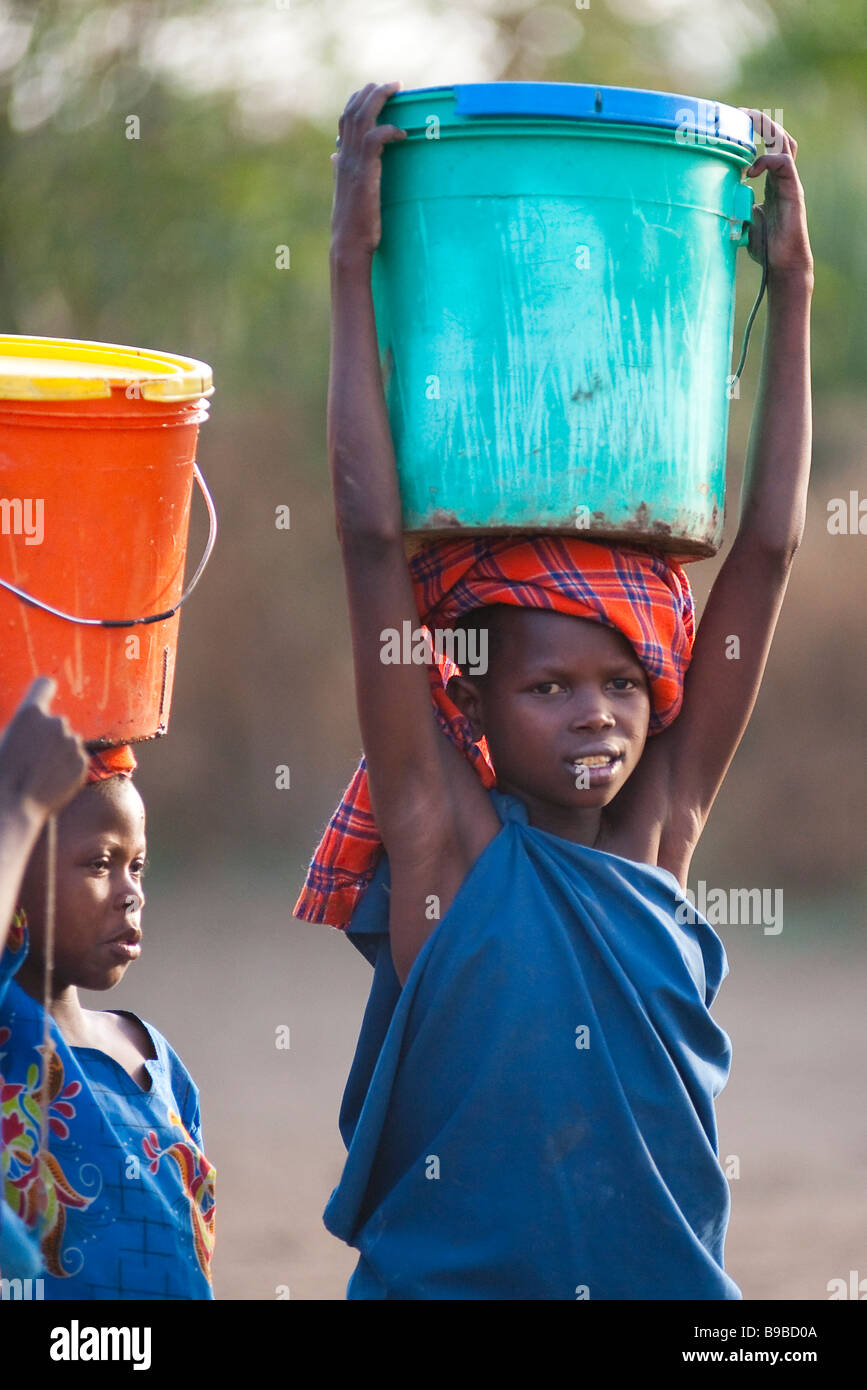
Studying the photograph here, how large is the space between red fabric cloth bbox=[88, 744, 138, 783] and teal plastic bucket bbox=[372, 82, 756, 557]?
2.10ft

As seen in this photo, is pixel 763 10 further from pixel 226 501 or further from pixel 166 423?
pixel 166 423

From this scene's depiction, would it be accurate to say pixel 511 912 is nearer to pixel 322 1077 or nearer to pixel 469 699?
pixel 469 699

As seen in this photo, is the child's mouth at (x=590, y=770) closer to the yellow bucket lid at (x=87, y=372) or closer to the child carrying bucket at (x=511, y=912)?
the child carrying bucket at (x=511, y=912)

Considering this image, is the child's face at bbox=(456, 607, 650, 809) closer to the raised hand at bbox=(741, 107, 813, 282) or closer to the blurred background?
the raised hand at bbox=(741, 107, 813, 282)

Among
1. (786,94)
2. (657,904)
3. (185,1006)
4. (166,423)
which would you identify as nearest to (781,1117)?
(185,1006)

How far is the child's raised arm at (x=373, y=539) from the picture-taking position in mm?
2332

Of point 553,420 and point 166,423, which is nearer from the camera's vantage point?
point 553,420

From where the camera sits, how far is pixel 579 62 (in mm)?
11445

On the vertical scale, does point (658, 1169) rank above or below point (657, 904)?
below

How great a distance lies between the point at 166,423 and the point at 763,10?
10565 mm

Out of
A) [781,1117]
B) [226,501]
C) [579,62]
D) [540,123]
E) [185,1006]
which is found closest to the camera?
[540,123]

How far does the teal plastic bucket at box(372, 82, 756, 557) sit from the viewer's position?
226cm

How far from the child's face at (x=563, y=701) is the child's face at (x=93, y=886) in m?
0.60

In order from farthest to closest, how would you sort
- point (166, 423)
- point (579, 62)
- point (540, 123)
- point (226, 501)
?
1. point (579, 62)
2. point (226, 501)
3. point (166, 423)
4. point (540, 123)
